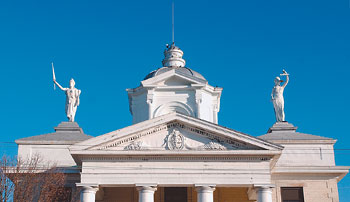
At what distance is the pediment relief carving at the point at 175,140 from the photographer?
24.2 m

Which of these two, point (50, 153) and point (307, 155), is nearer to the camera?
point (50, 153)

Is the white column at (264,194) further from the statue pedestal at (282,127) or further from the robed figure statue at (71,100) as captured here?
the robed figure statue at (71,100)

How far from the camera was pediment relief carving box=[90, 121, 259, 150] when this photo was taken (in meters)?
24.2

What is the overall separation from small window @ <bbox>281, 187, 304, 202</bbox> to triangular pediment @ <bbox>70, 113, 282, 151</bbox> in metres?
5.06

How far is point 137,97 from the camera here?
111 feet

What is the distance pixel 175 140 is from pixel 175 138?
105mm

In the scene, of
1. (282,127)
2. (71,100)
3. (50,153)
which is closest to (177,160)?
(50,153)

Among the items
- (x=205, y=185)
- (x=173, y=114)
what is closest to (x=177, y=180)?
(x=205, y=185)

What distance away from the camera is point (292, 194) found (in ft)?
91.0

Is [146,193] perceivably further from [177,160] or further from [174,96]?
[174,96]

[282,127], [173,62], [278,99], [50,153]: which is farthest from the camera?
[173,62]

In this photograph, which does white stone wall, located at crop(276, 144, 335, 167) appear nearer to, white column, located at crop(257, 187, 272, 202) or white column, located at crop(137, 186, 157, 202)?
white column, located at crop(257, 187, 272, 202)

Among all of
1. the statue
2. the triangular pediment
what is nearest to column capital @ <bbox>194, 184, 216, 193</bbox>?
the triangular pediment

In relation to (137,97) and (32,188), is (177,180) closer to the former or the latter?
(32,188)
